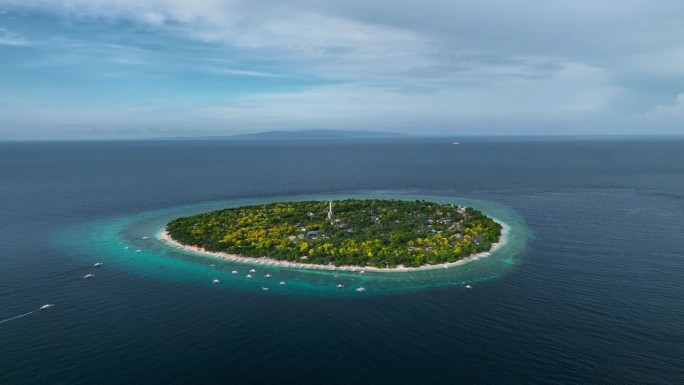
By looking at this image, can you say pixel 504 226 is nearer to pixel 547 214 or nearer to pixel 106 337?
pixel 547 214

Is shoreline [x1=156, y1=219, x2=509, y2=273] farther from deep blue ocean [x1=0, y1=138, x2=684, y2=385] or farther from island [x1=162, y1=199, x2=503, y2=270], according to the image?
deep blue ocean [x1=0, y1=138, x2=684, y2=385]

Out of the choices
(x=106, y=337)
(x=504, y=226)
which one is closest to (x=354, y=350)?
(x=106, y=337)

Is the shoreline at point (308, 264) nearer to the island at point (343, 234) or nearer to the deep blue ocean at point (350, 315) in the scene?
the island at point (343, 234)

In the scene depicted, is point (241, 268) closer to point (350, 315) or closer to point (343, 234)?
point (343, 234)

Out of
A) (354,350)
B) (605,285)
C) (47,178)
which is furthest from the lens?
(47,178)

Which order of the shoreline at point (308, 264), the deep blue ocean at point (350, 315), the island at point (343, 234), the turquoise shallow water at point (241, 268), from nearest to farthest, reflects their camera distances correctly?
the deep blue ocean at point (350, 315) < the turquoise shallow water at point (241, 268) < the shoreline at point (308, 264) < the island at point (343, 234)

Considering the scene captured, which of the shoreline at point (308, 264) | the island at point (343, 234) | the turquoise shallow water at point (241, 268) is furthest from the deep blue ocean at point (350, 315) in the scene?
the island at point (343, 234)

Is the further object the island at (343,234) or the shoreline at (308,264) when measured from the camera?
the island at (343,234)
